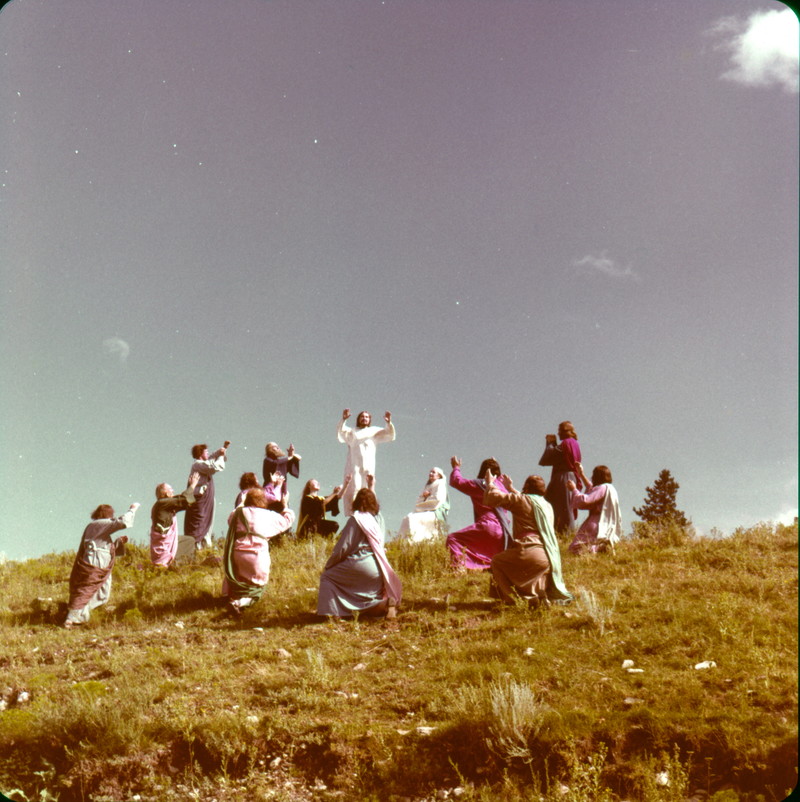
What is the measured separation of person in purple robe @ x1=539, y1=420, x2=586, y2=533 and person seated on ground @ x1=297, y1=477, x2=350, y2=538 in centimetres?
458

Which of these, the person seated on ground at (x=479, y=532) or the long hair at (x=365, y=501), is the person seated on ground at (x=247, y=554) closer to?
the long hair at (x=365, y=501)

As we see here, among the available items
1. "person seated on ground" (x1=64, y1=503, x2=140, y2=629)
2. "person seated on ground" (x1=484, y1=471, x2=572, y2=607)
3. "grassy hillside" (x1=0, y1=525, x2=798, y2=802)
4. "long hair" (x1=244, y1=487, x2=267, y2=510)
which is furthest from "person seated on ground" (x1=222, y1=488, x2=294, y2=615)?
"person seated on ground" (x1=484, y1=471, x2=572, y2=607)

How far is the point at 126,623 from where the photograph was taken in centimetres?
1043

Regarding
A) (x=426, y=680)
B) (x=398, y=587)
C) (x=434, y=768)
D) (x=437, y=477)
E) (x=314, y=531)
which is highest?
(x=437, y=477)

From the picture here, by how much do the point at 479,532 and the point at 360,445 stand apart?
Result: 16.3 feet

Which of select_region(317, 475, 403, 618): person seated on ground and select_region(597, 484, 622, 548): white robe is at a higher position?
select_region(597, 484, 622, 548): white robe

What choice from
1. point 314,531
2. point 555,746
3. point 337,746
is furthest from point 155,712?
point 314,531

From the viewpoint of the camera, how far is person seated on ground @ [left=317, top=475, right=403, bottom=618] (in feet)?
32.3

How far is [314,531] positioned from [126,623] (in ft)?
16.1

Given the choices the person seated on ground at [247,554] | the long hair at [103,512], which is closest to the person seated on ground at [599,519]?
the person seated on ground at [247,554]

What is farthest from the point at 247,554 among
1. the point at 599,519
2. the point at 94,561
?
the point at 599,519

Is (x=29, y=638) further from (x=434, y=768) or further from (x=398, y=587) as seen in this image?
(x=434, y=768)

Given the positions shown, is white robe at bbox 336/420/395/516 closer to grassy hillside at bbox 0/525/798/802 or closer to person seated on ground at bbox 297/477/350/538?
person seated on ground at bbox 297/477/350/538

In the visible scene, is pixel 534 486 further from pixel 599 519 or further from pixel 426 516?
pixel 426 516
